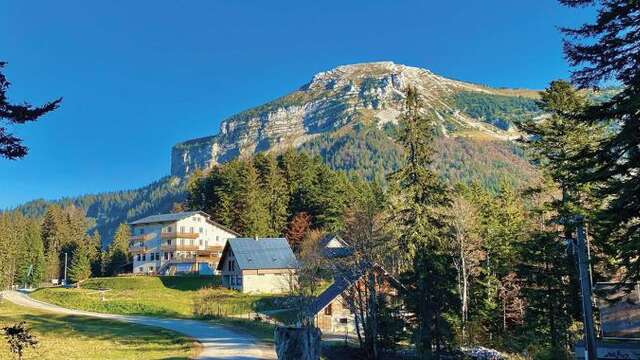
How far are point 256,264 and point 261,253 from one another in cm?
256

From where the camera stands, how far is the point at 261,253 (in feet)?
224

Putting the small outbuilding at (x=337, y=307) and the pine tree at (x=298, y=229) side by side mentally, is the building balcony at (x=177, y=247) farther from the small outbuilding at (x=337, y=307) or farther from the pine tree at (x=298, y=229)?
the small outbuilding at (x=337, y=307)

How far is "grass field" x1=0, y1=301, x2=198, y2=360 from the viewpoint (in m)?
23.2

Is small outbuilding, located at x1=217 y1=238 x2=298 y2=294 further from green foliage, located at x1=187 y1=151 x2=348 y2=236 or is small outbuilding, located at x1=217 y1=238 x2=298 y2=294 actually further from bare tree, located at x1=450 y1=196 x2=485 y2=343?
bare tree, located at x1=450 y1=196 x2=485 y2=343

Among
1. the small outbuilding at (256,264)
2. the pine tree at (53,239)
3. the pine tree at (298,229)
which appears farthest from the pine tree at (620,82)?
the pine tree at (53,239)

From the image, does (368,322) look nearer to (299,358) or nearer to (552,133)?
(552,133)

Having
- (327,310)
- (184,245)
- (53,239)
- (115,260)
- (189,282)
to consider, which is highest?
(53,239)

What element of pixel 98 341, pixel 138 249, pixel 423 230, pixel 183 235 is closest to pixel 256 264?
pixel 183 235

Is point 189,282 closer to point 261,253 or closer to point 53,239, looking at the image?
point 261,253

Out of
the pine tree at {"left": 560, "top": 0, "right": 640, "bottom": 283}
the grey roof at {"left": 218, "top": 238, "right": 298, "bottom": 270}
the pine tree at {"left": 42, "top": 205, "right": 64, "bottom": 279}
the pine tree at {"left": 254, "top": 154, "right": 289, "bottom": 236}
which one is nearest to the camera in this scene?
the pine tree at {"left": 560, "top": 0, "right": 640, "bottom": 283}

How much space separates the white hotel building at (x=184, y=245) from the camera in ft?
287

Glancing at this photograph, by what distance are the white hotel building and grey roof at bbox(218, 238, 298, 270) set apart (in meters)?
17.9

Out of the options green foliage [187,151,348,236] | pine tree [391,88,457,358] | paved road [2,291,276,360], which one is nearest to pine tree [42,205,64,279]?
green foliage [187,151,348,236]

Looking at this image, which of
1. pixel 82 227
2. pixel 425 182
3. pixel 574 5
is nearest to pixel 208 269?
pixel 82 227
